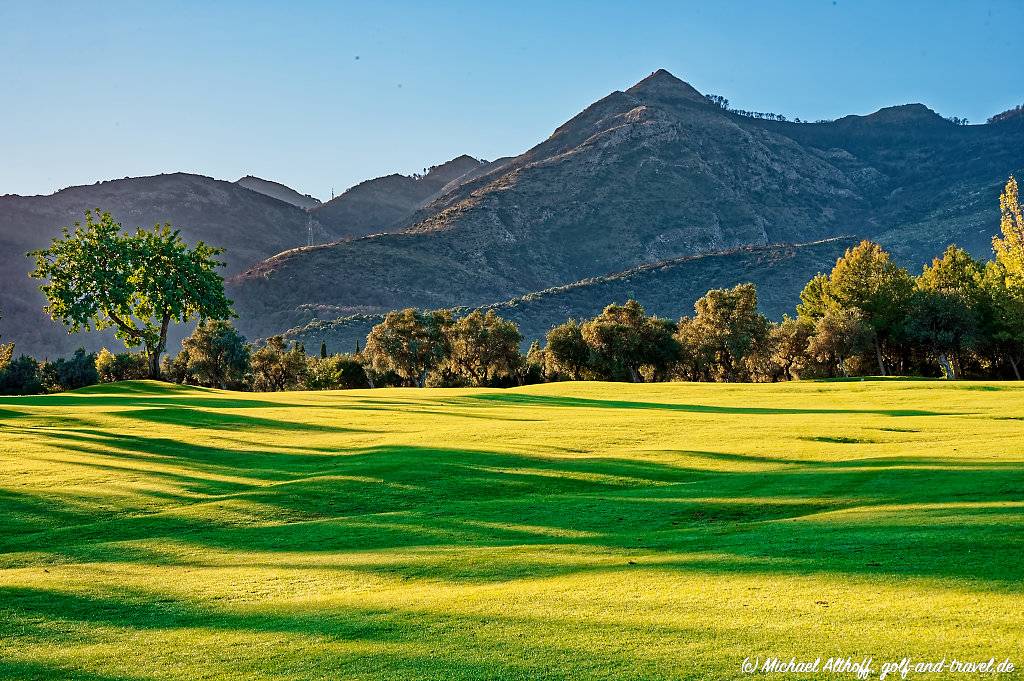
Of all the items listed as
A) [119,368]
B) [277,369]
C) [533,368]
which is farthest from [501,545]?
[119,368]

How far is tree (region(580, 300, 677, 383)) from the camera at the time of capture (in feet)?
303

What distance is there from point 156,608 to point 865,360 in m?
88.9

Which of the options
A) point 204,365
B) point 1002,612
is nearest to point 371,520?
point 1002,612

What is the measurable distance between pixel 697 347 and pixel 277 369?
5150 cm

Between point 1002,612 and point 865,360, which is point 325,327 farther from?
point 1002,612

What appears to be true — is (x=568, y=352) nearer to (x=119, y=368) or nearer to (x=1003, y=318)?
(x=1003, y=318)

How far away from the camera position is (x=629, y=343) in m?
92.0

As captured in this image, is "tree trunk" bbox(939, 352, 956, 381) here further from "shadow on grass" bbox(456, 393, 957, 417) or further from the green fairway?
the green fairway

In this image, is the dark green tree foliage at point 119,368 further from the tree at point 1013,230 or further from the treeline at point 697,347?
the tree at point 1013,230

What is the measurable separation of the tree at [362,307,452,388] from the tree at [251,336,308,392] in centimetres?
914

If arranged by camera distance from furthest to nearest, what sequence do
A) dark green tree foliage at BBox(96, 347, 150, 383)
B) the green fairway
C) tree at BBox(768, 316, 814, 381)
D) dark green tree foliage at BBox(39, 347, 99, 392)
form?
dark green tree foliage at BBox(96, 347, 150, 383), tree at BBox(768, 316, 814, 381), dark green tree foliage at BBox(39, 347, 99, 392), the green fairway

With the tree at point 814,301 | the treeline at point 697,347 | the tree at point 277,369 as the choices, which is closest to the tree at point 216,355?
the treeline at point 697,347

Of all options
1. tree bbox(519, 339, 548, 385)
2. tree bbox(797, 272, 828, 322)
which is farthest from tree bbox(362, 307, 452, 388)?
tree bbox(797, 272, 828, 322)

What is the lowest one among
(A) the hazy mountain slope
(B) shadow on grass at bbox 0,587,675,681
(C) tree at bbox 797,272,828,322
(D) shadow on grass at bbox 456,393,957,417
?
(B) shadow on grass at bbox 0,587,675,681
